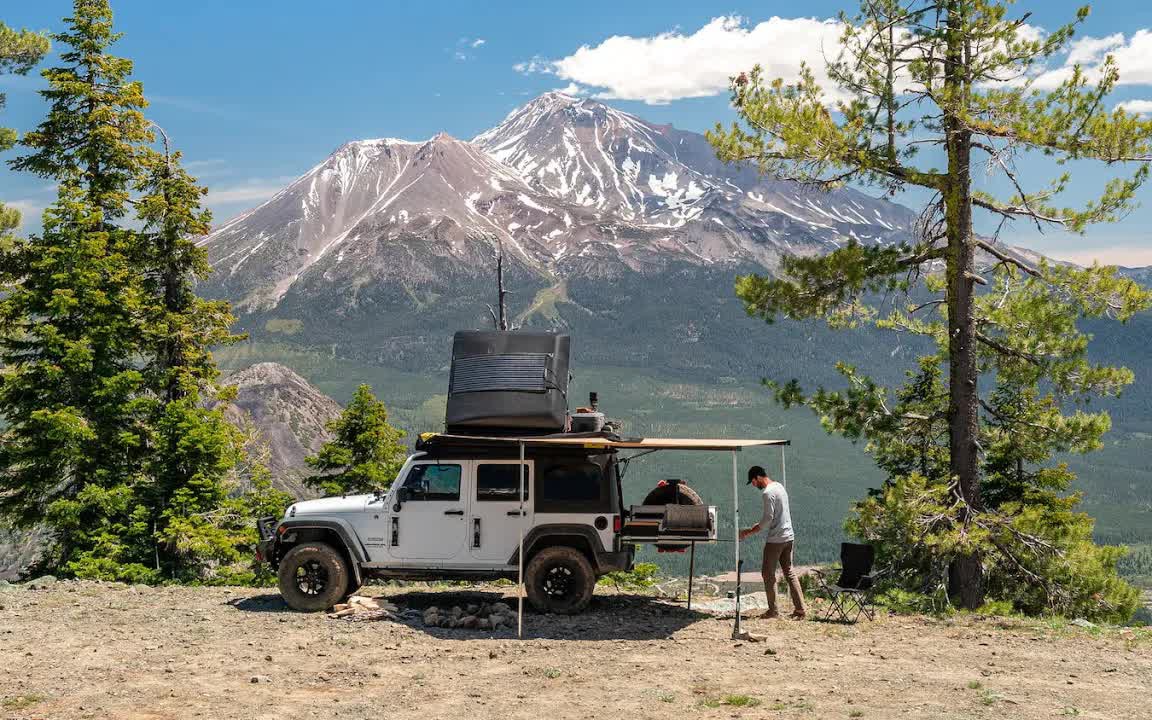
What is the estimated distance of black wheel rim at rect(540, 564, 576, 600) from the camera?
48.8 feet

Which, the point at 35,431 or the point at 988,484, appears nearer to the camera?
the point at 35,431

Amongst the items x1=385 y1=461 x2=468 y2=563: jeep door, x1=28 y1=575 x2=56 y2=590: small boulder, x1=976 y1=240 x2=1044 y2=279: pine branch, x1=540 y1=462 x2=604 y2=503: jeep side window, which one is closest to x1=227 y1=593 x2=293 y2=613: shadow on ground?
x1=385 y1=461 x2=468 y2=563: jeep door

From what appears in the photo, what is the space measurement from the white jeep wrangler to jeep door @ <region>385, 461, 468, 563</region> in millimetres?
15

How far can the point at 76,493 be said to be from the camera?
2569 cm

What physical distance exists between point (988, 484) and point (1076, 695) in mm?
17609

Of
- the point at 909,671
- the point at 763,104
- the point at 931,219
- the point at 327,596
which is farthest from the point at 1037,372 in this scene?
the point at 327,596

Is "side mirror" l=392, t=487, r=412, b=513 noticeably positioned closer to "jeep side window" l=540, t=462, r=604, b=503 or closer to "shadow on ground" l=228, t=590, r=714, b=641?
"shadow on ground" l=228, t=590, r=714, b=641

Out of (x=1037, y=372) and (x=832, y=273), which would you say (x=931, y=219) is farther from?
(x=1037, y=372)

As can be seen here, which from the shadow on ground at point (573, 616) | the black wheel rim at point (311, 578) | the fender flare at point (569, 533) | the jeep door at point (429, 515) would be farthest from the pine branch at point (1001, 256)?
the black wheel rim at point (311, 578)

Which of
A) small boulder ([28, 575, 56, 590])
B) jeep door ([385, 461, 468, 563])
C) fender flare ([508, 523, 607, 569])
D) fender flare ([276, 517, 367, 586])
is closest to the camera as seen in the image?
fender flare ([508, 523, 607, 569])

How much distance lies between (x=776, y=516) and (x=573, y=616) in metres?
3.27

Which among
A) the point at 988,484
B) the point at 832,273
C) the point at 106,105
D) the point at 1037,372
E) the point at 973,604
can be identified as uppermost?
the point at 106,105

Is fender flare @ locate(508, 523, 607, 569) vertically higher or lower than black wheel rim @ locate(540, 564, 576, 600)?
higher

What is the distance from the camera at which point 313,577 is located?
15.1 m
